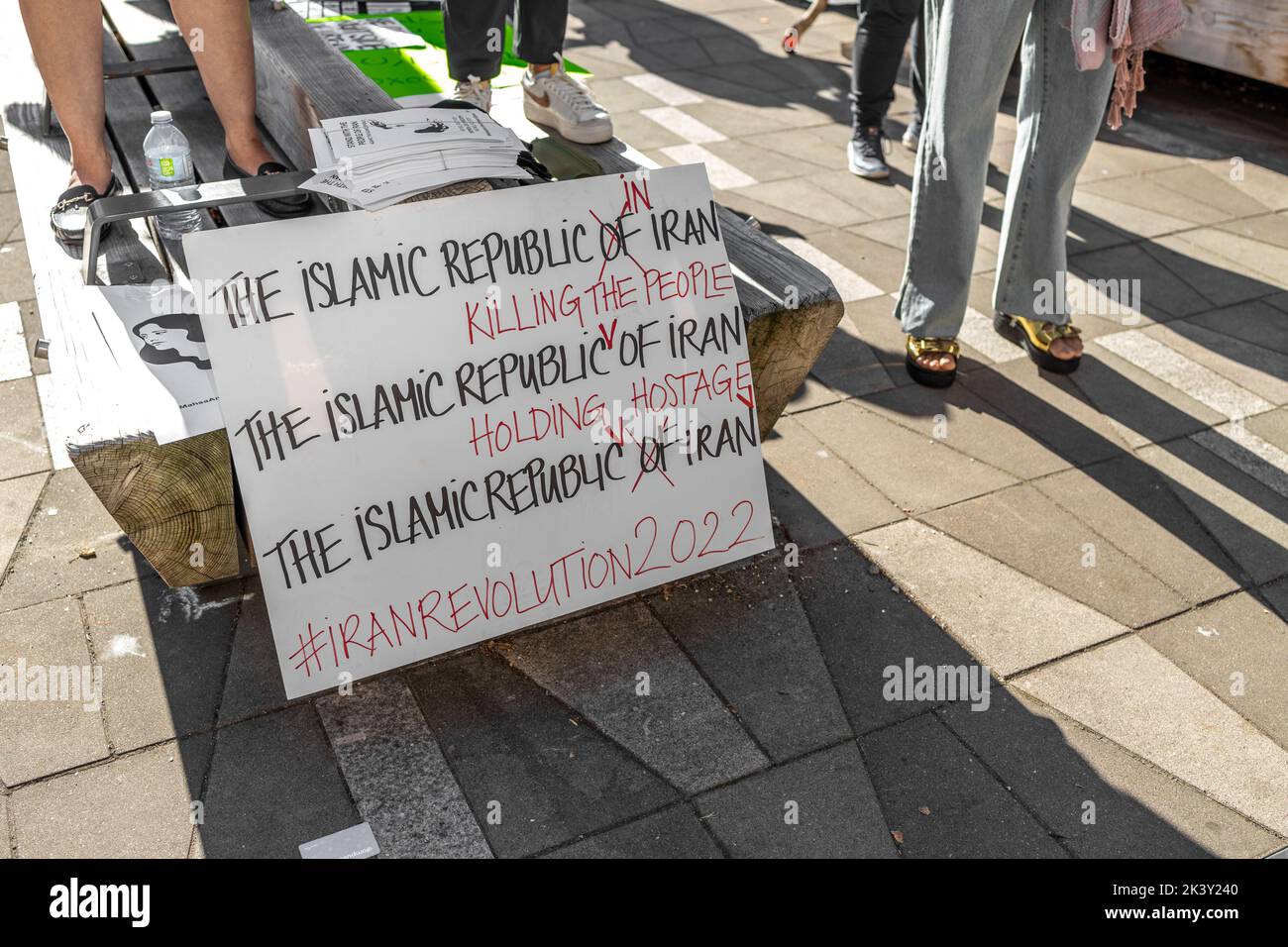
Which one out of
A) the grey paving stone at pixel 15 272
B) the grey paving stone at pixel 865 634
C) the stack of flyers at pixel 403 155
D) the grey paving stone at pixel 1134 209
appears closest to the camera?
the stack of flyers at pixel 403 155

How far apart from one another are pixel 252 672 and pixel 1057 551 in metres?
1.92

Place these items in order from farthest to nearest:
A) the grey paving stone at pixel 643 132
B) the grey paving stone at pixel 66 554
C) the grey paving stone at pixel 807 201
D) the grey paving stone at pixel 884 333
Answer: the grey paving stone at pixel 643 132 → the grey paving stone at pixel 807 201 → the grey paving stone at pixel 884 333 → the grey paving stone at pixel 66 554

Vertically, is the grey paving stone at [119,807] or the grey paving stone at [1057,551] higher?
the grey paving stone at [1057,551]

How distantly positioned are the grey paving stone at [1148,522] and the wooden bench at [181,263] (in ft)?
3.05

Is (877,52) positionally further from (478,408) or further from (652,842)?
(652,842)

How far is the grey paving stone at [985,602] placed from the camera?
2588 mm

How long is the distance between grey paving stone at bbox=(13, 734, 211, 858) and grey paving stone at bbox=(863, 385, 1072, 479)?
2114 mm

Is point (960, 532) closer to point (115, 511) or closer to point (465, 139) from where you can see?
point (465, 139)

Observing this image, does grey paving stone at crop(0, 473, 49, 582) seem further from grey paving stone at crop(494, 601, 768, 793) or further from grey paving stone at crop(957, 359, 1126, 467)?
grey paving stone at crop(957, 359, 1126, 467)

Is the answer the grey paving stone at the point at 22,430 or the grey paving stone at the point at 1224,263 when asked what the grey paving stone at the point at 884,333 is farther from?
the grey paving stone at the point at 22,430

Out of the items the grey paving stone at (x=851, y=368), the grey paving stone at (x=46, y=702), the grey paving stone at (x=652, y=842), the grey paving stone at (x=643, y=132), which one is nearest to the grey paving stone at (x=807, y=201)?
the grey paving stone at (x=643, y=132)

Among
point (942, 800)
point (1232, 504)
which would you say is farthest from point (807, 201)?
point (942, 800)

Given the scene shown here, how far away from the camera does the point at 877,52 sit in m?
4.82

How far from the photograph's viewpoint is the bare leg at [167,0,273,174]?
109 inches
